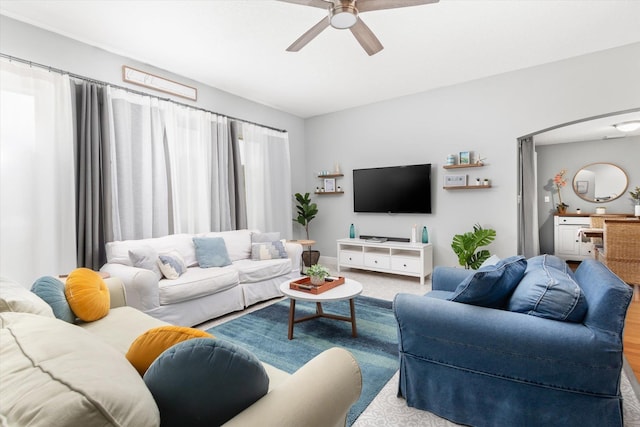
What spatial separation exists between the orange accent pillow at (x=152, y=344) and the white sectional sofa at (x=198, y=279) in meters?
1.82

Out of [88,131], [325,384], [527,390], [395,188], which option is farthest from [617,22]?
[88,131]

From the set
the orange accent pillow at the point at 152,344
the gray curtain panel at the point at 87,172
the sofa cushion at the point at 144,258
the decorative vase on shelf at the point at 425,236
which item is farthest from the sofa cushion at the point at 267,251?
the orange accent pillow at the point at 152,344

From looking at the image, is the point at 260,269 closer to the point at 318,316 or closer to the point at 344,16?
the point at 318,316

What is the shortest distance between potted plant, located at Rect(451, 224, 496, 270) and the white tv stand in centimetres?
48

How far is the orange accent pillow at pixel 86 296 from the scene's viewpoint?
1.87m

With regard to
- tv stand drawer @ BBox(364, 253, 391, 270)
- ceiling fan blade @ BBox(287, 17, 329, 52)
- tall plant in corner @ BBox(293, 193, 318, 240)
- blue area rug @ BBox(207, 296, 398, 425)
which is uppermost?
ceiling fan blade @ BBox(287, 17, 329, 52)

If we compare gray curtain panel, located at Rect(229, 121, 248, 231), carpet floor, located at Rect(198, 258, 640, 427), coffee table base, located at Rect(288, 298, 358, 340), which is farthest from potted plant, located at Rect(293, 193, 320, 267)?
carpet floor, located at Rect(198, 258, 640, 427)

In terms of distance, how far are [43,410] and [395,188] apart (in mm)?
4730

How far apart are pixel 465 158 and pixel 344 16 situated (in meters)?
2.93

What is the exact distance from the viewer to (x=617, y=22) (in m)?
2.90

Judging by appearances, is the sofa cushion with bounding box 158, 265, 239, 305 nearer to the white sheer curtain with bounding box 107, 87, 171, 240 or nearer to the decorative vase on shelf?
the white sheer curtain with bounding box 107, 87, 171, 240

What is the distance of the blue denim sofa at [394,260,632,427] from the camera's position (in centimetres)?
132

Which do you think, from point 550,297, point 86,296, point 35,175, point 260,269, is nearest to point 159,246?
Result: point 260,269

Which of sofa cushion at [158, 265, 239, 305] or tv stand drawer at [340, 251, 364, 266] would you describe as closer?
sofa cushion at [158, 265, 239, 305]
